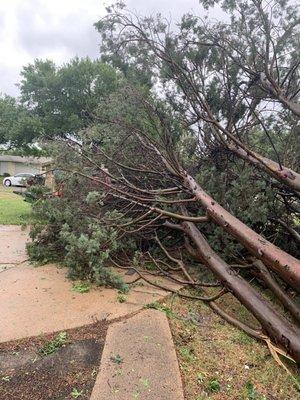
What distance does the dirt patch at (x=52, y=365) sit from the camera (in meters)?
2.24

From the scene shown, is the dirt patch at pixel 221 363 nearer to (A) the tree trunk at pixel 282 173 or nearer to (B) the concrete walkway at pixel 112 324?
(B) the concrete walkway at pixel 112 324

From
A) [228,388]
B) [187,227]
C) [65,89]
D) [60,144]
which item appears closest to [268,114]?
[187,227]

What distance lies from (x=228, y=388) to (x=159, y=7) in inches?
218

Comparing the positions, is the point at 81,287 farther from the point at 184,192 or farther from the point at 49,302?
the point at 184,192

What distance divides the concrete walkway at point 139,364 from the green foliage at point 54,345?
1.11 feet

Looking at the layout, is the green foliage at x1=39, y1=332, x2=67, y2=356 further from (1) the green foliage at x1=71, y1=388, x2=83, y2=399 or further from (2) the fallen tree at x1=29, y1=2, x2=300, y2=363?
(2) the fallen tree at x1=29, y1=2, x2=300, y2=363

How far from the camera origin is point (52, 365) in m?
2.50

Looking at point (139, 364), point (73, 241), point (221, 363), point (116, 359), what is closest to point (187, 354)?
point (221, 363)

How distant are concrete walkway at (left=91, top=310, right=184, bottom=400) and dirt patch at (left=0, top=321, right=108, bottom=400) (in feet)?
0.27

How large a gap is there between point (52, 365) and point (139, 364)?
0.59 m

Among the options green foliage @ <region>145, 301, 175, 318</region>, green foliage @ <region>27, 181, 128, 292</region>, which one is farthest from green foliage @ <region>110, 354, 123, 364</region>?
green foliage @ <region>27, 181, 128, 292</region>

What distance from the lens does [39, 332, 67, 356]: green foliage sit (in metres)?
2.64

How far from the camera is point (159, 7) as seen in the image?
587 cm

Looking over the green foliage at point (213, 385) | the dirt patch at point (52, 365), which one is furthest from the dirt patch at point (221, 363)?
the dirt patch at point (52, 365)
